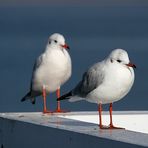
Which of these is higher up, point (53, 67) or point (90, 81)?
point (53, 67)

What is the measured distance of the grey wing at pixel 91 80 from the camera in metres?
10.3

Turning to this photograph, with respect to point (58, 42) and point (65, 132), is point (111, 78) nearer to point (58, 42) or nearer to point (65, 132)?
point (65, 132)

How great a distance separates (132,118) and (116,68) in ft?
5.34

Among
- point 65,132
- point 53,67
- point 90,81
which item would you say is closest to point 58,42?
point 53,67

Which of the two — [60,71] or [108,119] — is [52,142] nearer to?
[108,119]

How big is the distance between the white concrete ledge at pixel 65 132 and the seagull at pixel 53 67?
1360 millimetres

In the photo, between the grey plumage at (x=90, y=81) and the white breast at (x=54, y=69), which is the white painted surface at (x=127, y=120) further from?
the white breast at (x=54, y=69)

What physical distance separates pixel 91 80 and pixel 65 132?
1.14 metres

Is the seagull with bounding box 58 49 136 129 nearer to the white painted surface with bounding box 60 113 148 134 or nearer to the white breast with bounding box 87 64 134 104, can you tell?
the white breast with bounding box 87 64 134 104

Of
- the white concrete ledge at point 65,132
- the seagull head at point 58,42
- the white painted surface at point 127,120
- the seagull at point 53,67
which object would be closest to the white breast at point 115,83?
the white concrete ledge at point 65,132

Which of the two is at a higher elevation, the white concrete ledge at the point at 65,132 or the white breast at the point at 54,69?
the white breast at the point at 54,69

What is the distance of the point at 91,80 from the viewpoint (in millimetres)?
10562

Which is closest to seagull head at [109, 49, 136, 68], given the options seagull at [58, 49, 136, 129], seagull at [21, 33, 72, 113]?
seagull at [58, 49, 136, 129]

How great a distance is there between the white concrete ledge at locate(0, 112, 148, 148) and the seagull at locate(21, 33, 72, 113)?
1.36 meters
